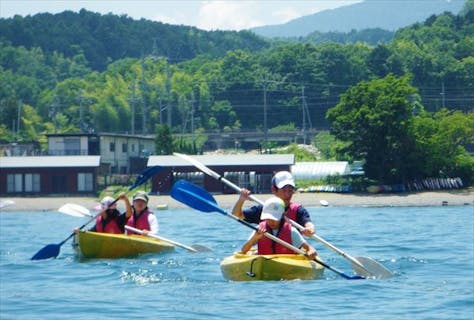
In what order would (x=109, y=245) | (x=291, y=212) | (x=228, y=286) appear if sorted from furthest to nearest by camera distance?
1. (x=109, y=245)
2. (x=291, y=212)
3. (x=228, y=286)

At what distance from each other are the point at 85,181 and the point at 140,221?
3893cm

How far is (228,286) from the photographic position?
53.4 ft

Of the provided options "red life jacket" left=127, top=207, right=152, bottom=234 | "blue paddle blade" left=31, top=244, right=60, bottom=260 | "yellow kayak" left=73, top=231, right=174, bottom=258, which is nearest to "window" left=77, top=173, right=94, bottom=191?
"red life jacket" left=127, top=207, right=152, bottom=234

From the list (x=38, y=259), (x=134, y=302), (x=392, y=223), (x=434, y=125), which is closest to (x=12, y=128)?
(x=434, y=125)

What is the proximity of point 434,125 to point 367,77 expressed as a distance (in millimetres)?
50819

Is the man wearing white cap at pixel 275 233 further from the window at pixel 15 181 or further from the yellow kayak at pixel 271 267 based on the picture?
the window at pixel 15 181

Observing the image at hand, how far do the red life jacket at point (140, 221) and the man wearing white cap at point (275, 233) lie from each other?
626 cm

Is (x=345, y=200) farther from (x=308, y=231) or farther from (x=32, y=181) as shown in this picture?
(x=308, y=231)

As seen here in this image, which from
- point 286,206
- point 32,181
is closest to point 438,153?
point 32,181

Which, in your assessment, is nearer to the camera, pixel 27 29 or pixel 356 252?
pixel 356 252

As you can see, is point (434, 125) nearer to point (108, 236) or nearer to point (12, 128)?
point (108, 236)

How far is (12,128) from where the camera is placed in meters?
102

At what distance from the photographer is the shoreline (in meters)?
51.0

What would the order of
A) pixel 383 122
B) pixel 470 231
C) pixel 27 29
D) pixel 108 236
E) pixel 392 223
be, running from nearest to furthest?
pixel 108 236 < pixel 470 231 < pixel 392 223 < pixel 383 122 < pixel 27 29
